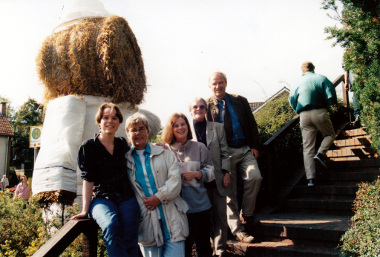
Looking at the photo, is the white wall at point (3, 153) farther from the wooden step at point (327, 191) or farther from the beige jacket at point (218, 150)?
the beige jacket at point (218, 150)

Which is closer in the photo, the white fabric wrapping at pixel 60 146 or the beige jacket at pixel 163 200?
the beige jacket at pixel 163 200

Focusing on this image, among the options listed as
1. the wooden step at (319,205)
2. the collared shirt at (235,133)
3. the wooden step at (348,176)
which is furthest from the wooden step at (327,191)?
the collared shirt at (235,133)

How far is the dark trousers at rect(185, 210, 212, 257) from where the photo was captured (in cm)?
308

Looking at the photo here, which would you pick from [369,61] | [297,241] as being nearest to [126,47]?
[369,61]

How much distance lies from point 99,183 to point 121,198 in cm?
20

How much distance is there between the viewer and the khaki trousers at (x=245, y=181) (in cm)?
383

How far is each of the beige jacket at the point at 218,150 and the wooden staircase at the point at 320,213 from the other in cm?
84

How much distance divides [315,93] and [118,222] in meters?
3.78

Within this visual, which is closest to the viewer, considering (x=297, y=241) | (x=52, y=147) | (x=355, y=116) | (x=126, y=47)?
(x=52, y=147)

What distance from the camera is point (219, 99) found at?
159 inches

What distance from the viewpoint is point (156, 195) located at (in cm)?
260

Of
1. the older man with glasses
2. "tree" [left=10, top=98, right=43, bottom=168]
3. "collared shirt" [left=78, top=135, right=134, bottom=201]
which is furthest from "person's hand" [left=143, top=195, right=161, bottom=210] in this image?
"tree" [left=10, top=98, right=43, bottom=168]

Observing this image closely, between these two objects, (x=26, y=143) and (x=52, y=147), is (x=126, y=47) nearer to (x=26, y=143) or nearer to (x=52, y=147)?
(x=52, y=147)

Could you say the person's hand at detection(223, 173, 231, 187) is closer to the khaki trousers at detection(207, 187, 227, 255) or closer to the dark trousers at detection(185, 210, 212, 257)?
the khaki trousers at detection(207, 187, 227, 255)
